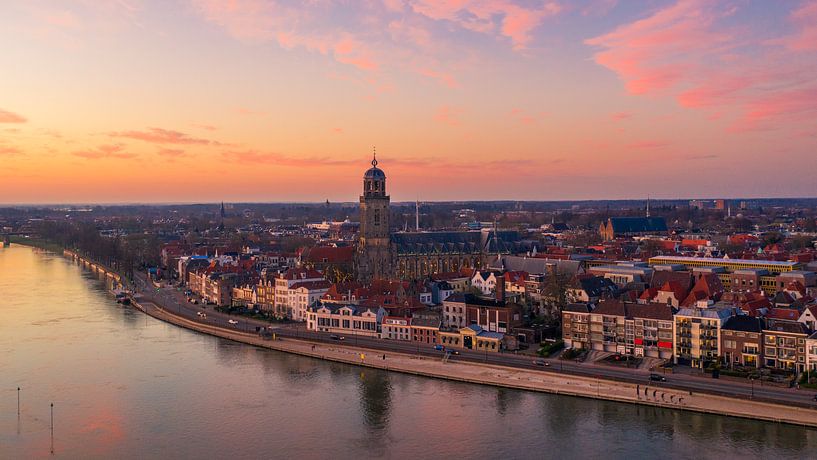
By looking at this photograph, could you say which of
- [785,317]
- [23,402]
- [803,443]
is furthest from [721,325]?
[23,402]

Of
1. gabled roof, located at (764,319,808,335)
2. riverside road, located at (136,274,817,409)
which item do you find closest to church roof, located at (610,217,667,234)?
riverside road, located at (136,274,817,409)

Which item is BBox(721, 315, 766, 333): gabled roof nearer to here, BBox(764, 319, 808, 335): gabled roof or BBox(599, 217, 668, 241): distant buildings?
BBox(764, 319, 808, 335): gabled roof

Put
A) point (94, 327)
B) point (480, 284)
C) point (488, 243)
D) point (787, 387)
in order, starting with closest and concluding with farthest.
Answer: point (787, 387) → point (94, 327) → point (480, 284) → point (488, 243)

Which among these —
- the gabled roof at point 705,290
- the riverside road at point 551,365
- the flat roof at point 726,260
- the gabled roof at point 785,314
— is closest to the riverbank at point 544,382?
the riverside road at point 551,365

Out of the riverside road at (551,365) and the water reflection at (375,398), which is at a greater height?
the riverside road at (551,365)

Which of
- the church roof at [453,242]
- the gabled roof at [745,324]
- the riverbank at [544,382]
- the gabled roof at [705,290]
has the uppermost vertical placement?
the church roof at [453,242]

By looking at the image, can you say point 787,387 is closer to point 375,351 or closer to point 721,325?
point 721,325

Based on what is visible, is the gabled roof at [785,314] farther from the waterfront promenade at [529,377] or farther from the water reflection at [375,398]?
the water reflection at [375,398]
